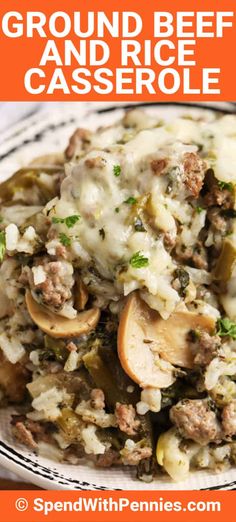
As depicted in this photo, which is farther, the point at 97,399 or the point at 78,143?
the point at 78,143

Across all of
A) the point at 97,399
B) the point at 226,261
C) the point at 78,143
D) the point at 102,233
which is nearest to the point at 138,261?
the point at 102,233

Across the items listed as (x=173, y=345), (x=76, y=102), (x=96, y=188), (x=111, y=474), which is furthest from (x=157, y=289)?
(x=76, y=102)

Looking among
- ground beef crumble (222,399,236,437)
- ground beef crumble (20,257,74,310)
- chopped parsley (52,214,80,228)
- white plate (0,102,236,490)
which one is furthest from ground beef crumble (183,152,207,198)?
white plate (0,102,236,490)

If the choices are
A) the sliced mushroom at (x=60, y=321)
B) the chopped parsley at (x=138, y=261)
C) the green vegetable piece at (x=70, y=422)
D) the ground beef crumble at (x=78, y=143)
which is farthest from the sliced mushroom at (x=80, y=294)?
the ground beef crumble at (x=78, y=143)

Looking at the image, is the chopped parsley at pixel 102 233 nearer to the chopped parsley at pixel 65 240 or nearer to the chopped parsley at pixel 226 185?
the chopped parsley at pixel 65 240

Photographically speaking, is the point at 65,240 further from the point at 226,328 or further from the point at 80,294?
the point at 226,328

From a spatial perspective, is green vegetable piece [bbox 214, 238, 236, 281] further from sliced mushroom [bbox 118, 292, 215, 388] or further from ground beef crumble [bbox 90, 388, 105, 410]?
ground beef crumble [bbox 90, 388, 105, 410]

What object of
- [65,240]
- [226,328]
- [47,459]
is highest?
[65,240]
